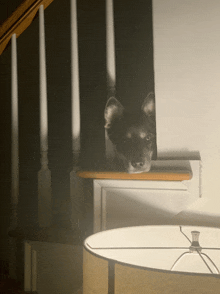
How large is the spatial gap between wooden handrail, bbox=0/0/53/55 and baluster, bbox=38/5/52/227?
3 centimetres

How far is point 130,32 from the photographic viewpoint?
3.70 feet

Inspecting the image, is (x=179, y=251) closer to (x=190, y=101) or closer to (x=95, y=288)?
(x=95, y=288)

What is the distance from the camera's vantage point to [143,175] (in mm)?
986

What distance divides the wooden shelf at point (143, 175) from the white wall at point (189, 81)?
0.10 m

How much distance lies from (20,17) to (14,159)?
0.64 metres

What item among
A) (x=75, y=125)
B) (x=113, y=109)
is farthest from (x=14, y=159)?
(x=113, y=109)

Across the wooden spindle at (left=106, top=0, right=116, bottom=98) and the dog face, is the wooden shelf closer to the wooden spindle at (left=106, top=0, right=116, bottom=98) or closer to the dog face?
the dog face

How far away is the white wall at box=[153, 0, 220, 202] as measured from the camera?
39.0 inches

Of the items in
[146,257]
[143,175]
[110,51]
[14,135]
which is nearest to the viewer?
[146,257]

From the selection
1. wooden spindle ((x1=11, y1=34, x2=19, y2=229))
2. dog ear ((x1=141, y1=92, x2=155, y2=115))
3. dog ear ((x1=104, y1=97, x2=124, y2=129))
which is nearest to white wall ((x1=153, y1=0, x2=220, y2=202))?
dog ear ((x1=141, y1=92, x2=155, y2=115))

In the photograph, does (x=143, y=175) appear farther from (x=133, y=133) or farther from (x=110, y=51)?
(x=110, y=51)

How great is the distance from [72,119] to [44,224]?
1.53 feet

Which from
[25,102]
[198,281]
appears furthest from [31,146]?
[198,281]

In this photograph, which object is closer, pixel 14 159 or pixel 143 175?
pixel 143 175
